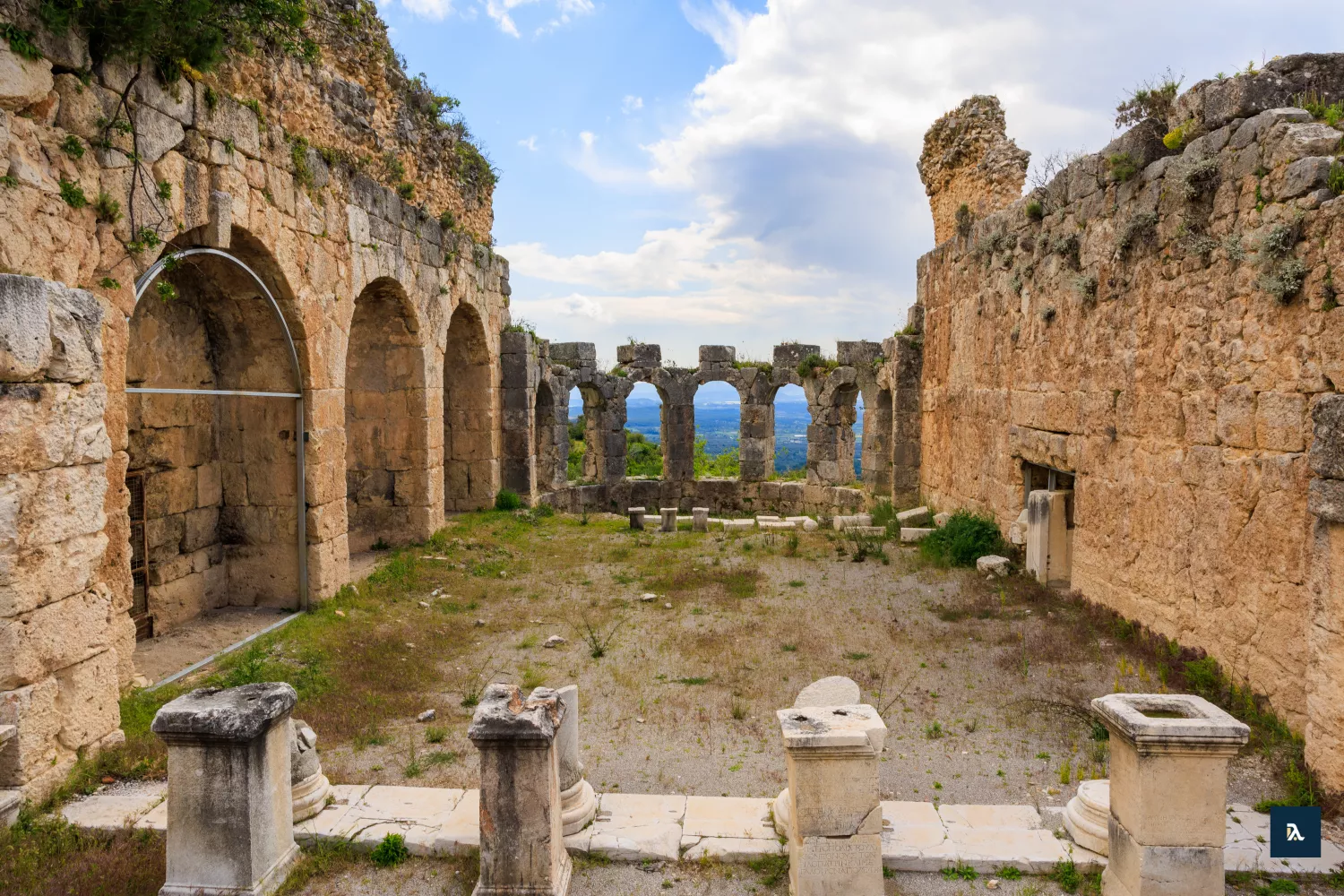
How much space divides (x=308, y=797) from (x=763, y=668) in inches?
160

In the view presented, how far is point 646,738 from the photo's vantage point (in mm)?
6062

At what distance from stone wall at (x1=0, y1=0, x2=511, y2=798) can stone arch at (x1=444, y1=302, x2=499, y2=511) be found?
48 mm

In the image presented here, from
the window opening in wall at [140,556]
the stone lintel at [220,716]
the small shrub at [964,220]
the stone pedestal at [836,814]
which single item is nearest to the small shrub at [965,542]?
the small shrub at [964,220]

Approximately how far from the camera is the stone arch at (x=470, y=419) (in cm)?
1502

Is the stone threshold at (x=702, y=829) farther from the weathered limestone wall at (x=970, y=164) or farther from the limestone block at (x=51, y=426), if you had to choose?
the weathered limestone wall at (x=970, y=164)

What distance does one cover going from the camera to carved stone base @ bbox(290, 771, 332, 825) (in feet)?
15.6

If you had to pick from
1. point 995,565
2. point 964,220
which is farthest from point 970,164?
point 995,565

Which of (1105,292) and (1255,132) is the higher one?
(1255,132)

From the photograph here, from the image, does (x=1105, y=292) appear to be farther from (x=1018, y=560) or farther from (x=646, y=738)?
(x=646, y=738)

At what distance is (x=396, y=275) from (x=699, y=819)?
869cm

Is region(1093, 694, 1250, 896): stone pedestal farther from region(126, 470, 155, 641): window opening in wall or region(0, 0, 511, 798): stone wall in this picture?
region(126, 470, 155, 641): window opening in wall

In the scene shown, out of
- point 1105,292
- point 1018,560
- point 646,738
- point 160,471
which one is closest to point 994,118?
point 1105,292

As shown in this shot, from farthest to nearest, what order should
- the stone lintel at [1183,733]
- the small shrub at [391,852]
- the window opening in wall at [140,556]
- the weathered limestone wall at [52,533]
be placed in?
the window opening in wall at [140,556] → the weathered limestone wall at [52,533] → the small shrub at [391,852] → the stone lintel at [1183,733]

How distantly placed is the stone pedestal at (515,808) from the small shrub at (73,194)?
445 centimetres
